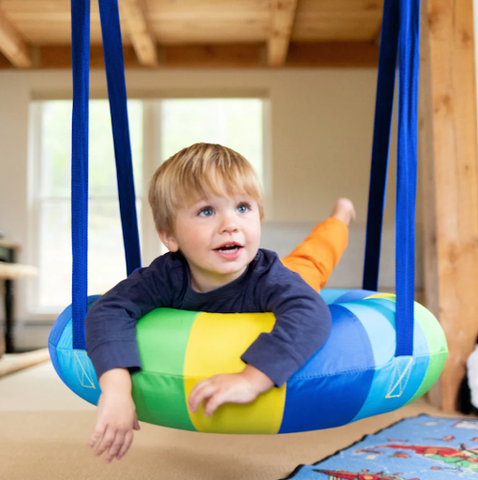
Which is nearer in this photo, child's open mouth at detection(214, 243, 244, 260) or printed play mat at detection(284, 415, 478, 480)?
child's open mouth at detection(214, 243, 244, 260)

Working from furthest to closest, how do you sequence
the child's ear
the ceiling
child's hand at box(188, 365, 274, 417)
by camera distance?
1. the ceiling
2. the child's ear
3. child's hand at box(188, 365, 274, 417)

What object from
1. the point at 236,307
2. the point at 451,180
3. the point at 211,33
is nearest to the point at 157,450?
the point at 236,307

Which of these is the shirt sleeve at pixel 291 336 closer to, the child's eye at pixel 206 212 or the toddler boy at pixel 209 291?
the toddler boy at pixel 209 291

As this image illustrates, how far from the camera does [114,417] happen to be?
0.74m

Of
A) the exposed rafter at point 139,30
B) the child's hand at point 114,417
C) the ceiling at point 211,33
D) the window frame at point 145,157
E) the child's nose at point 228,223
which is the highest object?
the ceiling at point 211,33

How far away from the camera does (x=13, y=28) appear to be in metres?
4.25

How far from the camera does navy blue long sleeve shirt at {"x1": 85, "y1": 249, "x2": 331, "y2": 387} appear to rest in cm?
75

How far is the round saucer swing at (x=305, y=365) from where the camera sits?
0.78 m

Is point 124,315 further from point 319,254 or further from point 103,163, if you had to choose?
point 103,163

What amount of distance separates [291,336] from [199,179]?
32cm

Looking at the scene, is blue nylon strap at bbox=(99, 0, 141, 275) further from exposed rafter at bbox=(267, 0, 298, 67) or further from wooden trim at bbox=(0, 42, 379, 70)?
wooden trim at bbox=(0, 42, 379, 70)

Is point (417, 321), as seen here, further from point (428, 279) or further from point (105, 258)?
point (105, 258)

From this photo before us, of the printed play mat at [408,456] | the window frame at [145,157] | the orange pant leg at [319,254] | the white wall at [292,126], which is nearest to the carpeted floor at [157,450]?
the printed play mat at [408,456]

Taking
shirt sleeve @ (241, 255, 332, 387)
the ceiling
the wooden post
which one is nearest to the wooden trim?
the ceiling
